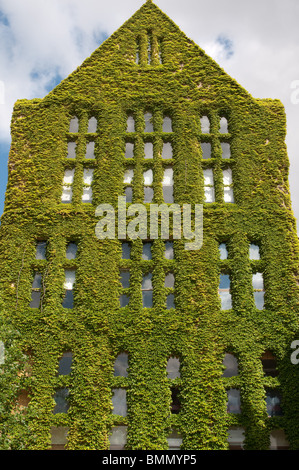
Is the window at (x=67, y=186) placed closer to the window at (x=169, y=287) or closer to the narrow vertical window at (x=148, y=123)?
the narrow vertical window at (x=148, y=123)

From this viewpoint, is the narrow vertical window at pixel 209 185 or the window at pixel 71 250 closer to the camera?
the window at pixel 71 250

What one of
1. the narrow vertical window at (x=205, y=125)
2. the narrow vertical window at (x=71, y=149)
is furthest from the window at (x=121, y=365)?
the narrow vertical window at (x=205, y=125)

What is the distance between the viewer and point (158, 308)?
2289cm

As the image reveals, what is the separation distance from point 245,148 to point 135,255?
9154mm

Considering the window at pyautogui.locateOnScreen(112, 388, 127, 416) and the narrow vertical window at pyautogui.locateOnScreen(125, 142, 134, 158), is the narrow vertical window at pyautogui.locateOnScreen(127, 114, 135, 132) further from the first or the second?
the window at pyautogui.locateOnScreen(112, 388, 127, 416)

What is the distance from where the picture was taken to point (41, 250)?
81.1 feet

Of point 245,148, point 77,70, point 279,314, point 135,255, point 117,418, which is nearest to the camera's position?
point 117,418

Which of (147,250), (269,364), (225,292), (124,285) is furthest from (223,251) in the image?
(269,364)

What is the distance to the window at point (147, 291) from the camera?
77.5ft

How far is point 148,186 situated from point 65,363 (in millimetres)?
10583

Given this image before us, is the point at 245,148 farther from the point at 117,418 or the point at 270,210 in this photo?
the point at 117,418

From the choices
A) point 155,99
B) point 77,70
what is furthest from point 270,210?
point 77,70

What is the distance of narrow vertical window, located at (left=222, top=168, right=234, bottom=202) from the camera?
26203 millimetres

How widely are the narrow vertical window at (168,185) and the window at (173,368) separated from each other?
28.5 ft
